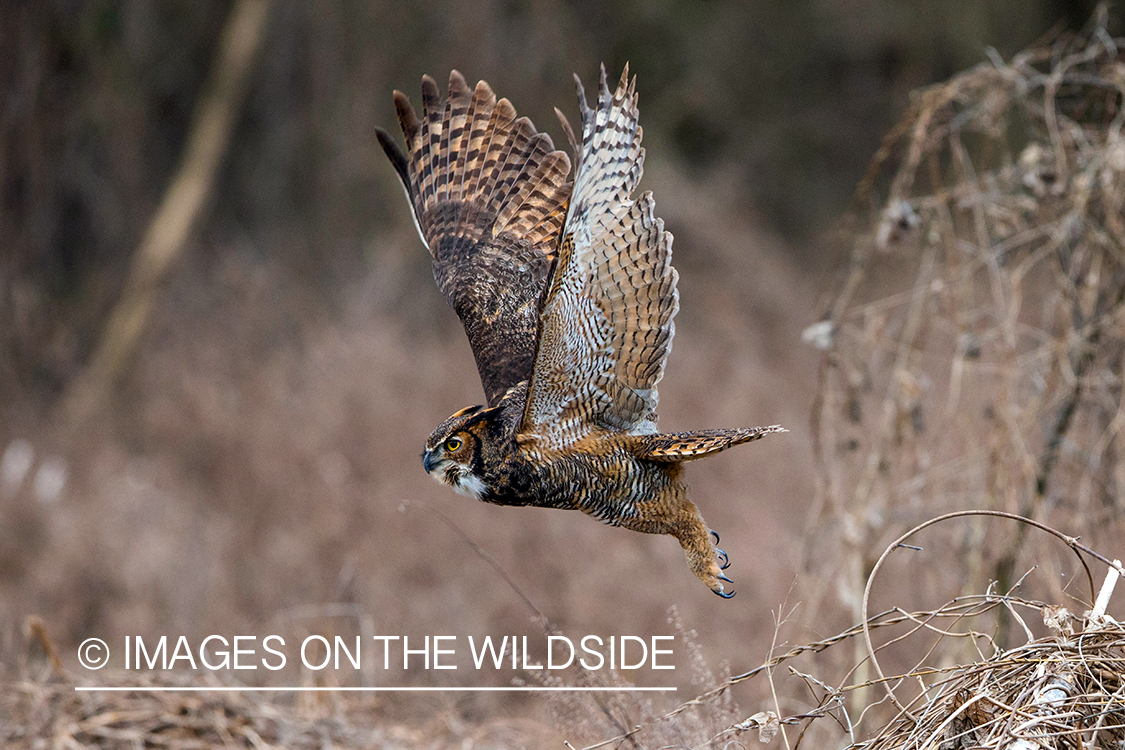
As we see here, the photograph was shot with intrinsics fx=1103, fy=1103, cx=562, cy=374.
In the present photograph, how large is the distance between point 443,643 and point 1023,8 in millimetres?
9314

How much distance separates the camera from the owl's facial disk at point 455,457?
4.39 ft

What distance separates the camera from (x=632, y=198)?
164cm

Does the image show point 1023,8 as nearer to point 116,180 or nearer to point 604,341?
point 116,180

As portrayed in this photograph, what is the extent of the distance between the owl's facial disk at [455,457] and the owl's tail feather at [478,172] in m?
0.76

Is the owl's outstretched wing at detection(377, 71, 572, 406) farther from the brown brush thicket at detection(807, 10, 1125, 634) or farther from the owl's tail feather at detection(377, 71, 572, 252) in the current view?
the brown brush thicket at detection(807, 10, 1125, 634)

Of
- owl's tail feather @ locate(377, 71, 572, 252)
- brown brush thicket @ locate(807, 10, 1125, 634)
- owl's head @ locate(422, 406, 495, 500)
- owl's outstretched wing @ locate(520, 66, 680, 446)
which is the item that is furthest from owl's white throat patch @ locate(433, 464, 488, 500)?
brown brush thicket @ locate(807, 10, 1125, 634)

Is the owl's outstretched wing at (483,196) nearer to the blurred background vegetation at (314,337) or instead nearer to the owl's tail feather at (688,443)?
the owl's tail feather at (688,443)

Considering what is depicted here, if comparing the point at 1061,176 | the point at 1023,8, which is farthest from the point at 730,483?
the point at 1023,8

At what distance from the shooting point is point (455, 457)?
135 cm

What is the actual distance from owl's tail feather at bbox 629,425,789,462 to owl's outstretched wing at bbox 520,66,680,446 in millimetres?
44

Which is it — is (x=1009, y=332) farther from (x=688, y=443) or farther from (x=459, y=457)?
(x=459, y=457)

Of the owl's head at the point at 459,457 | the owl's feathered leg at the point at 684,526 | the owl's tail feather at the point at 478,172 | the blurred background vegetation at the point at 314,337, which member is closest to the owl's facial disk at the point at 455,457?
the owl's head at the point at 459,457

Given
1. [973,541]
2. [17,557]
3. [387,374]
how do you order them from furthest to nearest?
[387,374]
[17,557]
[973,541]

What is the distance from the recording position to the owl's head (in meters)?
1.34
